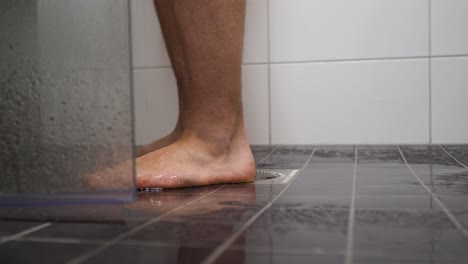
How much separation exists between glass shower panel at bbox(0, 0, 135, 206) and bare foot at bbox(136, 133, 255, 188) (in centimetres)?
23

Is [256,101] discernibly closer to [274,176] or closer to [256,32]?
[256,32]

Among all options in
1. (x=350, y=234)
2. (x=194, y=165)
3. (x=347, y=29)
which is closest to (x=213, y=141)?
(x=194, y=165)

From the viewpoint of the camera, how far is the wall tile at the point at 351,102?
1700 mm

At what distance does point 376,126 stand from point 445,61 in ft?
0.96

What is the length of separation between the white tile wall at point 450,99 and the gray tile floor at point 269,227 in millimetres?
761

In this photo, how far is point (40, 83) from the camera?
0.69 meters

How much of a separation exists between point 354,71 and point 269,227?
4.03 ft

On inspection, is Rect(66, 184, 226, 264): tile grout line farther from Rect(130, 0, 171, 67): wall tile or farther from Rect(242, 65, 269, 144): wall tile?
Rect(130, 0, 171, 67): wall tile

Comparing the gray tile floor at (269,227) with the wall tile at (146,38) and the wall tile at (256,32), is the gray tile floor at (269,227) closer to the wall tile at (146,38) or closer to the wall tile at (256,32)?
the wall tile at (256,32)

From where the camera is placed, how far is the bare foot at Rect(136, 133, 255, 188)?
903 mm

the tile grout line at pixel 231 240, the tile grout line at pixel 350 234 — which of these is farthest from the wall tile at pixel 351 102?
the tile grout line at pixel 231 240

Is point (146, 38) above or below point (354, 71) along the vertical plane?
above

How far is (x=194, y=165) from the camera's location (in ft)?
3.07

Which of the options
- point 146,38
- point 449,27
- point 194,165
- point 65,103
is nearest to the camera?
point 65,103
